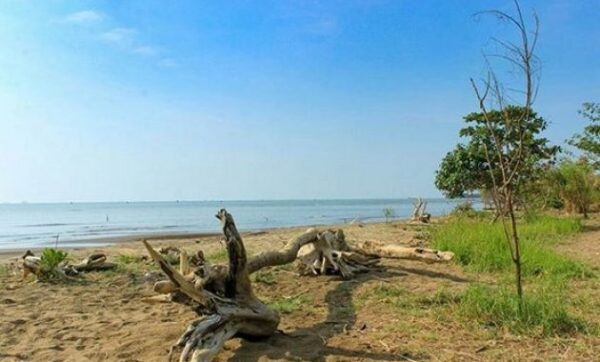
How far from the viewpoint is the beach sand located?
148 inches

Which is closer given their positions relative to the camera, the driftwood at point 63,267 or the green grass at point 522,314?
the green grass at point 522,314

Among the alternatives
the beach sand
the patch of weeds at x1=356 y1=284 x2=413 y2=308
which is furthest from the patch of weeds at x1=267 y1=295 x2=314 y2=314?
the patch of weeds at x1=356 y1=284 x2=413 y2=308

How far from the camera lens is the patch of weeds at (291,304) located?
521cm

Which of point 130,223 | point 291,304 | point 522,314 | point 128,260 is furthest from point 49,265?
point 130,223

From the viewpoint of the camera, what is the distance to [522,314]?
13.8 ft

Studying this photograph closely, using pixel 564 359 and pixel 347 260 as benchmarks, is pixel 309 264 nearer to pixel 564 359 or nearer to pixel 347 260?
pixel 347 260

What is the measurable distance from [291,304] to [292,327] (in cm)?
89

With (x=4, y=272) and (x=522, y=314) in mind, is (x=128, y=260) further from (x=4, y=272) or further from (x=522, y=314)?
(x=522, y=314)

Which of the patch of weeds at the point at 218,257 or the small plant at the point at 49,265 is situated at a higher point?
the small plant at the point at 49,265

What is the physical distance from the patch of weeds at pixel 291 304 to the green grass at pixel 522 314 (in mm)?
1630

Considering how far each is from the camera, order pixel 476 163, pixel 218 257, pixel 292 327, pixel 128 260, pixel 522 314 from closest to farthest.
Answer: pixel 522 314, pixel 292 327, pixel 128 260, pixel 218 257, pixel 476 163

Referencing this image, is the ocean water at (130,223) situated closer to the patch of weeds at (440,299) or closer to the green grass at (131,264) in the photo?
the green grass at (131,264)

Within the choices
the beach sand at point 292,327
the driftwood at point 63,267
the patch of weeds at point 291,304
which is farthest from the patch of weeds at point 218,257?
the patch of weeds at point 291,304

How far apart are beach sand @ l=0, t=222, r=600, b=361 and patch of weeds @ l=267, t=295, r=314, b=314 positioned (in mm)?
12
